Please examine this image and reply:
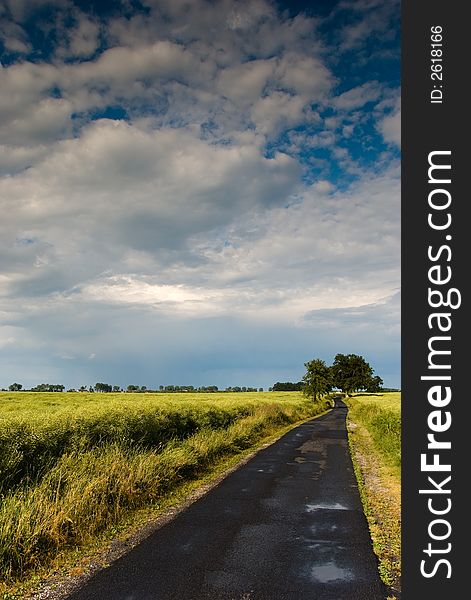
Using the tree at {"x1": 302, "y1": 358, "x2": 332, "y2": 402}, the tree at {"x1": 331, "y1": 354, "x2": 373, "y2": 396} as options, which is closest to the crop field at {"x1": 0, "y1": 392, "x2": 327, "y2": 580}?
the tree at {"x1": 302, "y1": 358, "x2": 332, "y2": 402}

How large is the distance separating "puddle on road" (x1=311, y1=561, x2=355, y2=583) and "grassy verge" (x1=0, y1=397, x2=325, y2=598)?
3738 mm

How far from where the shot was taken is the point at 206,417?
21828 mm

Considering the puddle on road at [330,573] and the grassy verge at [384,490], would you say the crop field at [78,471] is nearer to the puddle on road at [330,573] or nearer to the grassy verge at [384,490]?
the puddle on road at [330,573]

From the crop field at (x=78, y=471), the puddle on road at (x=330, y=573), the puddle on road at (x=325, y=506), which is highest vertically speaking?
the crop field at (x=78, y=471)

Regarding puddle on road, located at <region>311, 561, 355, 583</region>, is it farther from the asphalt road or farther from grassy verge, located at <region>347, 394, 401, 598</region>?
grassy verge, located at <region>347, 394, 401, 598</region>

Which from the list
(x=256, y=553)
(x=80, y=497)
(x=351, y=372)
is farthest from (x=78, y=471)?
(x=351, y=372)

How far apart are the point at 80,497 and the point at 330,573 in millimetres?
4734

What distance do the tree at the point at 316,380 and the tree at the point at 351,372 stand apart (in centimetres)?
2849

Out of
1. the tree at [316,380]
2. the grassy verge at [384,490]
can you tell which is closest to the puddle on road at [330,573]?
the grassy verge at [384,490]

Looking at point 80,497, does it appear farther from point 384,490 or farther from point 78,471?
point 384,490

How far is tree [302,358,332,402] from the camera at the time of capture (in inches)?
3199

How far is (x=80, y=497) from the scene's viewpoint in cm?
884

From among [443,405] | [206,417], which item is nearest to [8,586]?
[443,405]

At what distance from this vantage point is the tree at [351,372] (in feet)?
377
